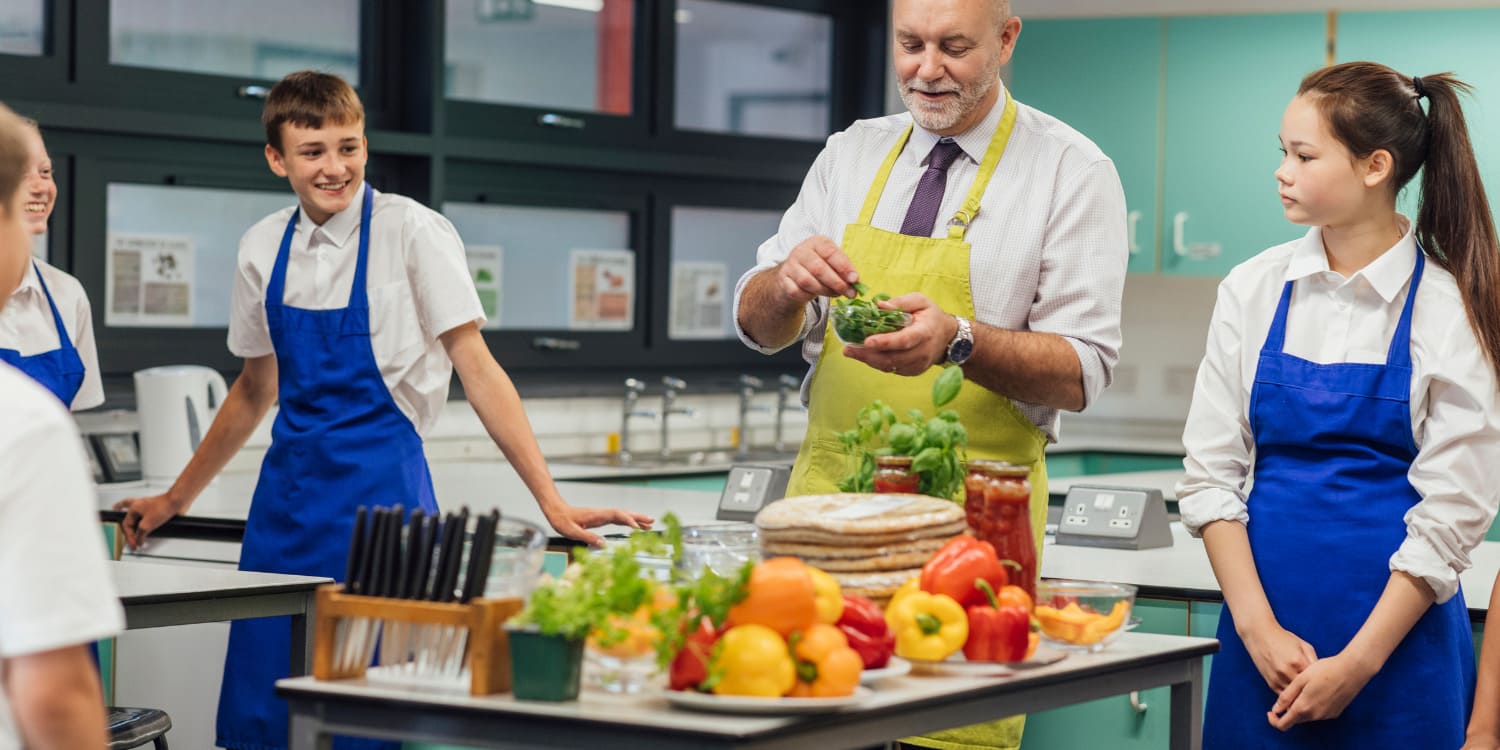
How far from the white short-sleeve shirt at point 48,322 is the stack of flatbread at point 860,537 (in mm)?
1913

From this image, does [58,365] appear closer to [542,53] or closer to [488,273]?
[488,273]

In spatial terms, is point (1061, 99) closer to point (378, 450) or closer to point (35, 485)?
point (378, 450)

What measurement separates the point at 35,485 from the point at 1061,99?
4.71m

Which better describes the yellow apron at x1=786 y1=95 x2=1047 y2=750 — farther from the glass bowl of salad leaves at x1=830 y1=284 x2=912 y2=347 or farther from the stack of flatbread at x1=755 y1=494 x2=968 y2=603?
the stack of flatbread at x1=755 y1=494 x2=968 y2=603

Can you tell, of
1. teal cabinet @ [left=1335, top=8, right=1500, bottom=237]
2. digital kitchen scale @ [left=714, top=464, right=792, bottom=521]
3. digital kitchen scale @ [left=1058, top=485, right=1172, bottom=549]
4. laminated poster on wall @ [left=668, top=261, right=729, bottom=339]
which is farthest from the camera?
laminated poster on wall @ [left=668, top=261, right=729, bottom=339]

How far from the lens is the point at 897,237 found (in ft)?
7.66

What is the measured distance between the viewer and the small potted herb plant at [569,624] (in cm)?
151

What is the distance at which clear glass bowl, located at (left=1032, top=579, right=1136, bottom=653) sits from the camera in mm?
1888

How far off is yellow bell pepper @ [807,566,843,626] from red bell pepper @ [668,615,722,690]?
0.10 m

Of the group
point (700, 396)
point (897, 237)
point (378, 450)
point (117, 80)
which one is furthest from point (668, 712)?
point (700, 396)

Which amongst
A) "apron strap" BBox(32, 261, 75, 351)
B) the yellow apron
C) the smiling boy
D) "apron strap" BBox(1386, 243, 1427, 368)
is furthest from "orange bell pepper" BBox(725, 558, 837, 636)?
"apron strap" BBox(32, 261, 75, 351)

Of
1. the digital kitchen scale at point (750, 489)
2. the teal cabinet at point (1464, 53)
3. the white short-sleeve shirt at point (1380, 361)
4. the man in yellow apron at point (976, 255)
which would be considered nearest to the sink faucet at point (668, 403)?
the digital kitchen scale at point (750, 489)

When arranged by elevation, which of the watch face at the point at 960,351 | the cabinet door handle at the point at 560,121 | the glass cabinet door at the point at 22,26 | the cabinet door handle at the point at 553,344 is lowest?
the cabinet door handle at the point at 553,344

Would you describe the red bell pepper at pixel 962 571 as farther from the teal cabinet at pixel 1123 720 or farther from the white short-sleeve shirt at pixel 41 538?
the teal cabinet at pixel 1123 720
